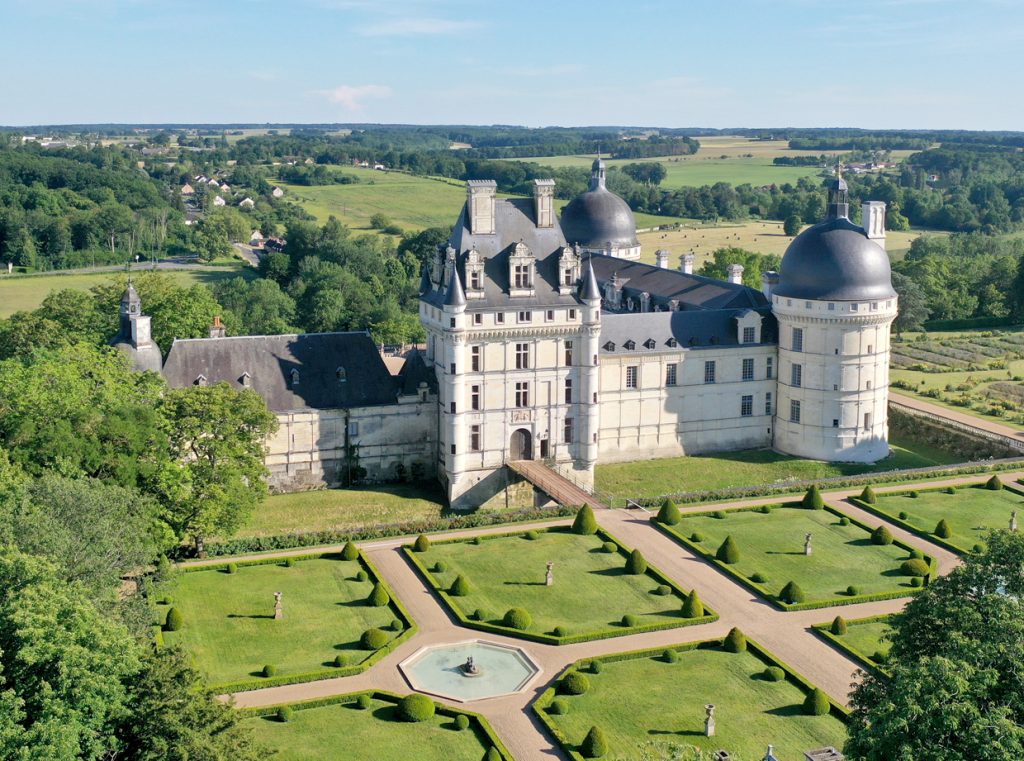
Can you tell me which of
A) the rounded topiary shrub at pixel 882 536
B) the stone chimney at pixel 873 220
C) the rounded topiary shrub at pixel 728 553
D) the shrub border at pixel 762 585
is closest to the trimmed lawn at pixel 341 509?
the shrub border at pixel 762 585

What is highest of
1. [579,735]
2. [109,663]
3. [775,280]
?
[775,280]

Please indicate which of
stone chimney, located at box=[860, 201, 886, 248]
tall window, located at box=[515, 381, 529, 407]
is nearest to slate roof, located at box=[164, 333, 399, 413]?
tall window, located at box=[515, 381, 529, 407]

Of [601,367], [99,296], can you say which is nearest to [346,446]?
[601,367]

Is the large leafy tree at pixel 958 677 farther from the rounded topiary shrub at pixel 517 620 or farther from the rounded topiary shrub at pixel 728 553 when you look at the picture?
the rounded topiary shrub at pixel 728 553

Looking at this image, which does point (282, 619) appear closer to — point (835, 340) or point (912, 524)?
point (912, 524)

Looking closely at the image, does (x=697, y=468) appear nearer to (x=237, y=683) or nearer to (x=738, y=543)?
(x=738, y=543)
